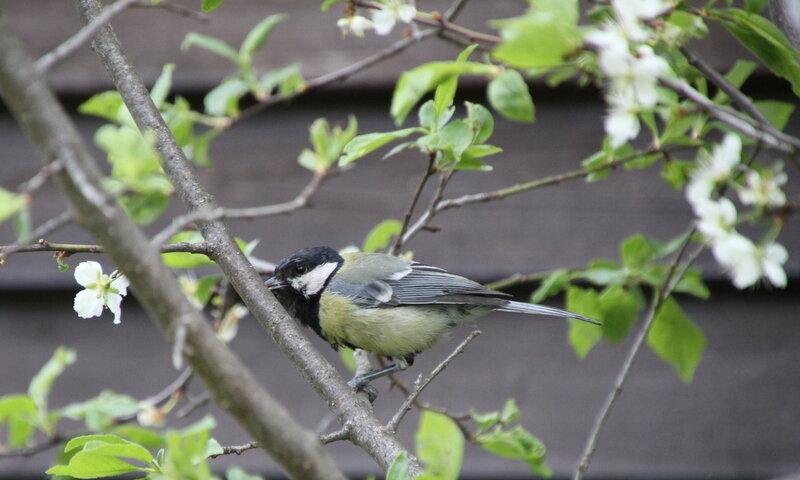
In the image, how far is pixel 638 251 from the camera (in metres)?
1.40

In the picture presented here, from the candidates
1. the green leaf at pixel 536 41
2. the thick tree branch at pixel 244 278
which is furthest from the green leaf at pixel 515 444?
the green leaf at pixel 536 41

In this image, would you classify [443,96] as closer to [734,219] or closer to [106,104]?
A: [734,219]

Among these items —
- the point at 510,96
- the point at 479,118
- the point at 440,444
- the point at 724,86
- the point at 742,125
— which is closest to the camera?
the point at 440,444

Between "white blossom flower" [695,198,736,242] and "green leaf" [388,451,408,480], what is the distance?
40 centimetres

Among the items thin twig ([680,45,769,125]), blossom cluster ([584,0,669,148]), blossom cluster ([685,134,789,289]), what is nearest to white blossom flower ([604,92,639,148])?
blossom cluster ([584,0,669,148])

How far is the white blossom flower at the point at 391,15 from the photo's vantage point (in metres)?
1.10

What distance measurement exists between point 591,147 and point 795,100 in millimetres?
492

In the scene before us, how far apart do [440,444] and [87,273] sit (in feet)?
2.03

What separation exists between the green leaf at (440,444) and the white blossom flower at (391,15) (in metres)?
0.62

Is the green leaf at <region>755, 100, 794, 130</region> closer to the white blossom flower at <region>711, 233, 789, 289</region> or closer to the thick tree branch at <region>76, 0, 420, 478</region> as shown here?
the white blossom flower at <region>711, 233, 789, 289</region>

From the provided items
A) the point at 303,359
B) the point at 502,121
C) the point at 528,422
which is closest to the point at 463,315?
the point at 528,422

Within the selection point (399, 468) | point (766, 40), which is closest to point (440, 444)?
point (399, 468)

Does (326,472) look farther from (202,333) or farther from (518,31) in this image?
(518,31)

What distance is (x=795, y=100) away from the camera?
186cm
